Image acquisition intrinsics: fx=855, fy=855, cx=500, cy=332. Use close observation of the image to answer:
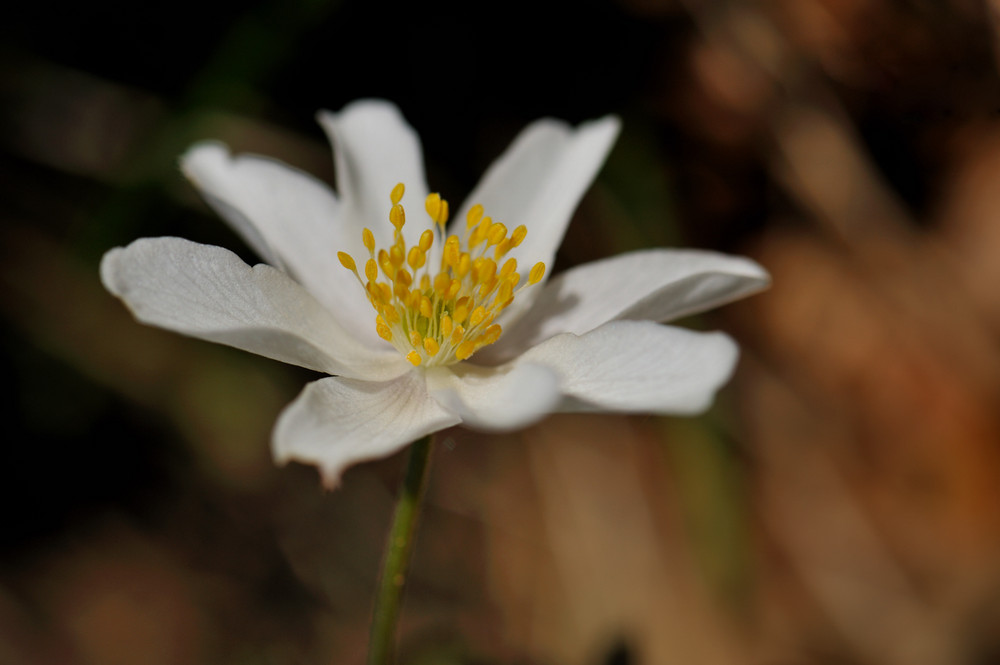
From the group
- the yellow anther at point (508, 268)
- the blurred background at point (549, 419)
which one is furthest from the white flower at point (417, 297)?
the blurred background at point (549, 419)

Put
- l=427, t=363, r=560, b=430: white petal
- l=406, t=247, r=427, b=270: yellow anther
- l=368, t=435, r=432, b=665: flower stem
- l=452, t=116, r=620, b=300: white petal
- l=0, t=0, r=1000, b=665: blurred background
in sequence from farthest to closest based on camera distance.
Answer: l=0, t=0, r=1000, b=665: blurred background, l=452, t=116, r=620, b=300: white petal, l=406, t=247, r=427, b=270: yellow anther, l=368, t=435, r=432, b=665: flower stem, l=427, t=363, r=560, b=430: white petal

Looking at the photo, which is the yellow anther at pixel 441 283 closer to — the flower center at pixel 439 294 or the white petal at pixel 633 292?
the flower center at pixel 439 294

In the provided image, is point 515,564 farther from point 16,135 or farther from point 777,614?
point 16,135

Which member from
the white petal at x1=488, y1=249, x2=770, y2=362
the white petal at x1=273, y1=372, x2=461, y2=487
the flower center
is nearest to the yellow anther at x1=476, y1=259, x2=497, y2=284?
the flower center

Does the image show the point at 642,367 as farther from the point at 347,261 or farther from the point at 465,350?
the point at 347,261

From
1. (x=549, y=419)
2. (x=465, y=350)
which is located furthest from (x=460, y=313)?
(x=549, y=419)

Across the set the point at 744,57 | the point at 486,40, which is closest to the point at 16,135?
the point at 486,40

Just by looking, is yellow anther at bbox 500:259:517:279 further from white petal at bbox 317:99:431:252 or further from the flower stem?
the flower stem
